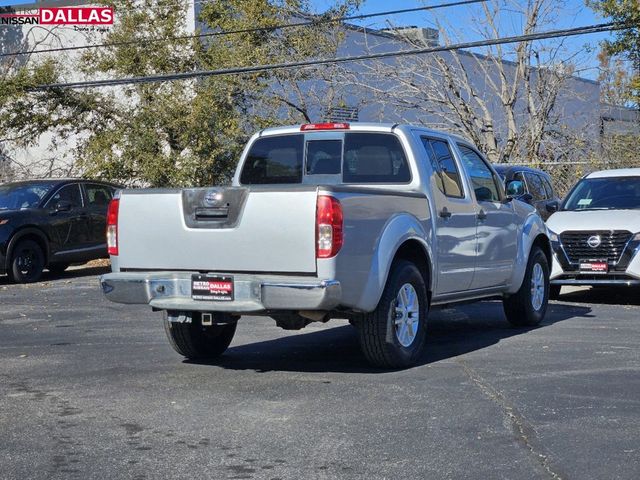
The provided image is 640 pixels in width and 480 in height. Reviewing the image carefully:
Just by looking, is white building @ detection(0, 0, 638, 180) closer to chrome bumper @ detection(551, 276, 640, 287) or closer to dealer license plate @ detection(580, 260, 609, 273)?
chrome bumper @ detection(551, 276, 640, 287)

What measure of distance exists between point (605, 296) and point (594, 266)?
1.84 m

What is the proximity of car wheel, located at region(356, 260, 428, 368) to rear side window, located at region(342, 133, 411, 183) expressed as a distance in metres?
1.05

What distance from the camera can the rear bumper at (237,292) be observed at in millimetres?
7172

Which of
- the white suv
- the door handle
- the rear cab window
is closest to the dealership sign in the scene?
the white suv

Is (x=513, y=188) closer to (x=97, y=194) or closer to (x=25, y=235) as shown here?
(x=25, y=235)

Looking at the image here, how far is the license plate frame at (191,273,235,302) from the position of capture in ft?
24.5

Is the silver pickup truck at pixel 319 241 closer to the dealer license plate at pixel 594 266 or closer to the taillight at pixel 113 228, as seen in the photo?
the taillight at pixel 113 228

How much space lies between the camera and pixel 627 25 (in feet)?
66.4

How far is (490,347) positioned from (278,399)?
10.1 feet

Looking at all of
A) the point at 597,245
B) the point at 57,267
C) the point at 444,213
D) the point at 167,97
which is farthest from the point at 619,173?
the point at 167,97

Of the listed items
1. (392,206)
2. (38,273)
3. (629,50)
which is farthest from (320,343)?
(629,50)

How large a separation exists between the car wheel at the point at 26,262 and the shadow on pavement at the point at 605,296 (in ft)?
28.5

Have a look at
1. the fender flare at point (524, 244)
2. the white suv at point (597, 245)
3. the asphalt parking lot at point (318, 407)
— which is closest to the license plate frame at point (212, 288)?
the asphalt parking lot at point (318, 407)

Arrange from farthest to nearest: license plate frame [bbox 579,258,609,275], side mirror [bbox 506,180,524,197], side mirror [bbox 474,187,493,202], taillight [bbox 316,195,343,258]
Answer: license plate frame [bbox 579,258,609,275] → side mirror [bbox 506,180,524,197] → side mirror [bbox 474,187,493,202] → taillight [bbox 316,195,343,258]
